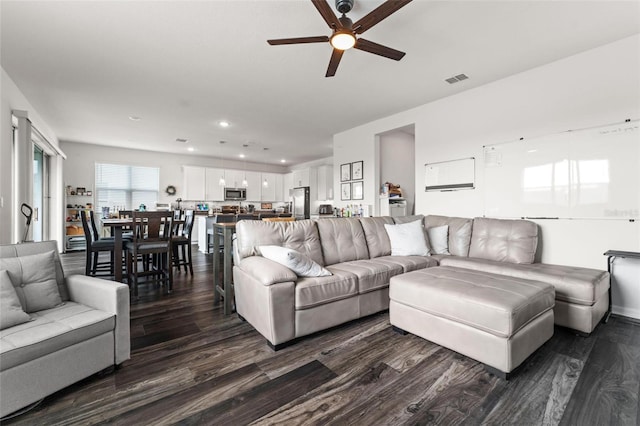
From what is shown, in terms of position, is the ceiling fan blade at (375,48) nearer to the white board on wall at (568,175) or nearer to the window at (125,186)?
the white board on wall at (568,175)

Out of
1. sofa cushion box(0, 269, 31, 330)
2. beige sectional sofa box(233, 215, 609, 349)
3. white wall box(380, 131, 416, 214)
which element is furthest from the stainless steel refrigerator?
sofa cushion box(0, 269, 31, 330)

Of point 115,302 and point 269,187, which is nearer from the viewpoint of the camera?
point 115,302

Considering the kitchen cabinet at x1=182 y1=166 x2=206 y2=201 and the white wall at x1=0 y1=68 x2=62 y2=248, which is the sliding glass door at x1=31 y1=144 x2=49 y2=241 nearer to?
the white wall at x1=0 y1=68 x2=62 y2=248

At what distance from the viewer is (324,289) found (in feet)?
7.48

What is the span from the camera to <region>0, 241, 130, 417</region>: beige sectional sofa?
1359mm

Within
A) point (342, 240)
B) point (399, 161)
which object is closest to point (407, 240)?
point (342, 240)

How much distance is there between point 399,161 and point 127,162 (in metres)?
7.17

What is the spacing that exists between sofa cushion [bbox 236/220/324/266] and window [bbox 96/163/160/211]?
21.6ft

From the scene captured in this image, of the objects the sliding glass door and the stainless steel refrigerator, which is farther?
the stainless steel refrigerator

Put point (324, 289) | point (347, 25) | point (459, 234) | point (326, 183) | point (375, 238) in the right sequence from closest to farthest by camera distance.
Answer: point (347, 25) → point (324, 289) → point (375, 238) → point (459, 234) → point (326, 183)

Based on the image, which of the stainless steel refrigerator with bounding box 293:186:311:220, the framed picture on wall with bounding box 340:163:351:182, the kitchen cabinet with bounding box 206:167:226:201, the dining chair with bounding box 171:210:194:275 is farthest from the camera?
the stainless steel refrigerator with bounding box 293:186:311:220

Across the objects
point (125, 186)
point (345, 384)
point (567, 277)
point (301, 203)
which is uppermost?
point (125, 186)

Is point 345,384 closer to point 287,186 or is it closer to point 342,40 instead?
point 342,40

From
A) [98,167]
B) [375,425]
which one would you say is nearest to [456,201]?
[375,425]
